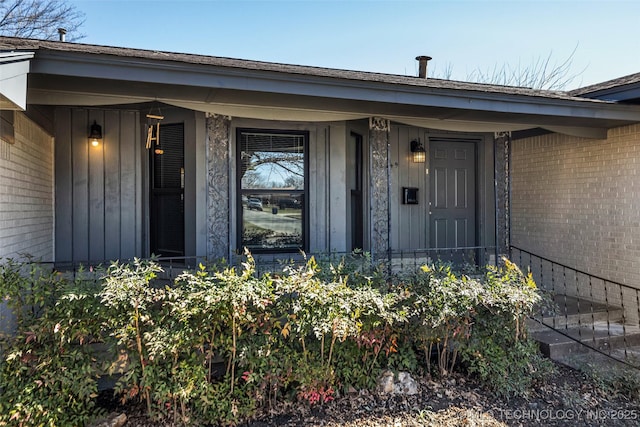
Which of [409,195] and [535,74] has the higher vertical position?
[535,74]

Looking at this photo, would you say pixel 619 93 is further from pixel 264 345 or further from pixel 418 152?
pixel 264 345

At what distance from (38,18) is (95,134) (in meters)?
10.6

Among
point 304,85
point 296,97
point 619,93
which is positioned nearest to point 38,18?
point 296,97

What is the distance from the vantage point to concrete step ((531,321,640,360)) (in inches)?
181

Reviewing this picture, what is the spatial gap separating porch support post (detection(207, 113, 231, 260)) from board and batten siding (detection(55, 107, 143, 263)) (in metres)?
1.03

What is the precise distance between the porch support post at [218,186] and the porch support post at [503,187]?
401 centimetres

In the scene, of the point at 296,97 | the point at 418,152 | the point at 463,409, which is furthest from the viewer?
the point at 418,152

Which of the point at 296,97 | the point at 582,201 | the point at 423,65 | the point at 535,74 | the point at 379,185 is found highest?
the point at 535,74

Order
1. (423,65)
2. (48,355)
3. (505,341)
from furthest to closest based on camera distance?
(423,65)
(505,341)
(48,355)

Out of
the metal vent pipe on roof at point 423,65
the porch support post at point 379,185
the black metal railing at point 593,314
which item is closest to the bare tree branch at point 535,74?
the metal vent pipe on roof at point 423,65

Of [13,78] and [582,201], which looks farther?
[582,201]

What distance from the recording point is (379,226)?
18.7 ft

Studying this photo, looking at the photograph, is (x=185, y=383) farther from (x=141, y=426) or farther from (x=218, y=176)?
(x=218, y=176)

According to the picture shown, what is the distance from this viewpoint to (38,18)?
1269 centimetres
